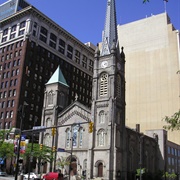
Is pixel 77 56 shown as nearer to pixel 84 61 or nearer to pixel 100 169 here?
pixel 84 61

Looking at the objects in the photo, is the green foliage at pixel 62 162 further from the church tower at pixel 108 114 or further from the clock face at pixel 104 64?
the clock face at pixel 104 64

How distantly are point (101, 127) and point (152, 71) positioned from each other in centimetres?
5682

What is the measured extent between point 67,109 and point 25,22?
146 ft

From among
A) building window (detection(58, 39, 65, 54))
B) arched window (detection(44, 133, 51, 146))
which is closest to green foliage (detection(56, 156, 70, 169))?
arched window (detection(44, 133, 51, 146))

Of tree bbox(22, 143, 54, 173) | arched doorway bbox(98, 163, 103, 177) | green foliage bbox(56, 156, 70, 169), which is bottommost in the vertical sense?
arched doorway bbox(98, 163, 103, 177)

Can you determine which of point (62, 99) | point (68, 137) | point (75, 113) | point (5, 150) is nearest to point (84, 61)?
point (62, 99)

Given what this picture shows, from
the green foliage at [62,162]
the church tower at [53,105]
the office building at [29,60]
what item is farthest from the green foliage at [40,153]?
the office building at [29,60]

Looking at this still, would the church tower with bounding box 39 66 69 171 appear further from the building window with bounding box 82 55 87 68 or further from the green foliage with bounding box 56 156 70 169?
the building window with bounding box 82 55 87 68

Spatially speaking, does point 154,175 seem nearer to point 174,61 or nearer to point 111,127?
point 111,127

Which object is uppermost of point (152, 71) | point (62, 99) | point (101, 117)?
point (152, 71)

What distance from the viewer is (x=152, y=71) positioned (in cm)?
10988

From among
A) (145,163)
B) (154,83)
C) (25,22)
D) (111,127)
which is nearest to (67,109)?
(111,127)

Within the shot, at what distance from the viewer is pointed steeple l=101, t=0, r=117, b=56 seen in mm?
68688

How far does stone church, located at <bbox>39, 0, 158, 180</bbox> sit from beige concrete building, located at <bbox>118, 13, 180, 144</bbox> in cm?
3245
